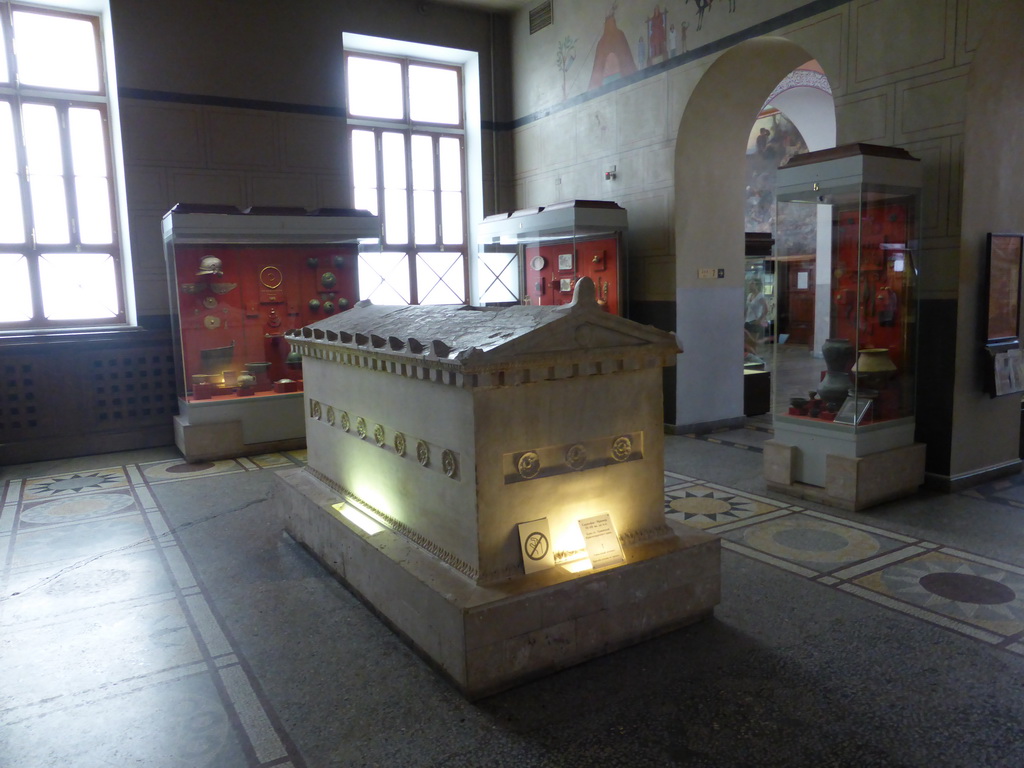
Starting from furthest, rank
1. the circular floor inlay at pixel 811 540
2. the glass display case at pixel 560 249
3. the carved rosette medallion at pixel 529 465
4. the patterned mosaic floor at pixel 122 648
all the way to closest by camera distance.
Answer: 1. the glass display case at pixel 560 249
2. the circular floor inlay at pixel 811 540
3. the carved rosette medallion at pixel 529 465
4. the patterned mosaic floor at pixel 122 648

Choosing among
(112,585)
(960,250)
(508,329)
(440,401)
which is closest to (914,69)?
(960,250)

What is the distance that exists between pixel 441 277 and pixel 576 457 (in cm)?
803

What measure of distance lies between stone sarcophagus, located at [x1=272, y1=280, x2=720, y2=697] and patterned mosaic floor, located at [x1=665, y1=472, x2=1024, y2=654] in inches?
42.4

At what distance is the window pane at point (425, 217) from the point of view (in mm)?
10562

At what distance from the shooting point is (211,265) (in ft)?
25.3

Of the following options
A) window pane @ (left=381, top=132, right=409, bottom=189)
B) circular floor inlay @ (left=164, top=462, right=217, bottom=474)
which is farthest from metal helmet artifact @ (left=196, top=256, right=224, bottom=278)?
window pane @ (left=381, top=132, right=409, bottom=189)

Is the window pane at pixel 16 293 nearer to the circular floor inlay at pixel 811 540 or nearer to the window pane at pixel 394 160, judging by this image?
the window pane at pixel 394 160

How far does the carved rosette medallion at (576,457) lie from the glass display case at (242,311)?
5346 millimetres

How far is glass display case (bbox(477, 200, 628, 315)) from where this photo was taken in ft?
25.9

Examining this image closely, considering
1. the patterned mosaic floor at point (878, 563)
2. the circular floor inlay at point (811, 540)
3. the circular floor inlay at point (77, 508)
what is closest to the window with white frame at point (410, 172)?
the circular floor inlay at point (77, 508)

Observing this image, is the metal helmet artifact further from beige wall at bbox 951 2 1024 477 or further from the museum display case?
beige wall at bbox 951 2 1024 477

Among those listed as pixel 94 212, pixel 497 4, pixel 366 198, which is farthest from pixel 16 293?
pixel 497 4

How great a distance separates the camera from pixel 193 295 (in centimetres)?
767

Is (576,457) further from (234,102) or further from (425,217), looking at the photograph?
(425,217)
